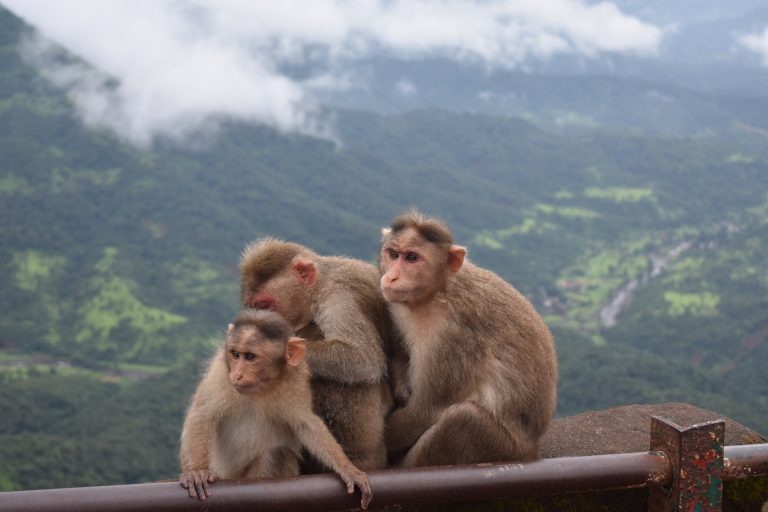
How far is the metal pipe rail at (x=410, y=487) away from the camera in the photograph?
2.99 meters

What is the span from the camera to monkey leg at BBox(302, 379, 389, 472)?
4328 millimetres

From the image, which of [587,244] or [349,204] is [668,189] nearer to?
[587,244]

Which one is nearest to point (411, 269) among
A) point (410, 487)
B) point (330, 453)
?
point (330, 453)

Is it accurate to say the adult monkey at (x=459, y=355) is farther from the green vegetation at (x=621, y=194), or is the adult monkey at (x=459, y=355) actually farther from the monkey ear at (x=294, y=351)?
the green vegetation at (x=621, y=194)

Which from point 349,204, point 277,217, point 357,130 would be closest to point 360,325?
point 277,217

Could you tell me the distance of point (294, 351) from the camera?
13.1 ft

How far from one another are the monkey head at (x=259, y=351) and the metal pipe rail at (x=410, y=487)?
68 centimetres

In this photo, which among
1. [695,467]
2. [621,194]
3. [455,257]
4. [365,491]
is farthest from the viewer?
[621,194]

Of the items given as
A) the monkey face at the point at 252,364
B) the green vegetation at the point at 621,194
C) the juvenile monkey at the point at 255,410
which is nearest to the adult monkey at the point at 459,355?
the juvenile monkey at the point at 255,410

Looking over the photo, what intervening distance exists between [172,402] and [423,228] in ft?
217

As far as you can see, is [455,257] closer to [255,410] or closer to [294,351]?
[294,351]

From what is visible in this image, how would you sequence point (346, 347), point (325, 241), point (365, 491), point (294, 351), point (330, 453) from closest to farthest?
point (365, 491) < point (330, 453) < point (294, 351) < point (346, 347) < point (325, 241)

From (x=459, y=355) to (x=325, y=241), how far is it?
11576 cm

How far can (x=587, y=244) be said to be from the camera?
134 meters
